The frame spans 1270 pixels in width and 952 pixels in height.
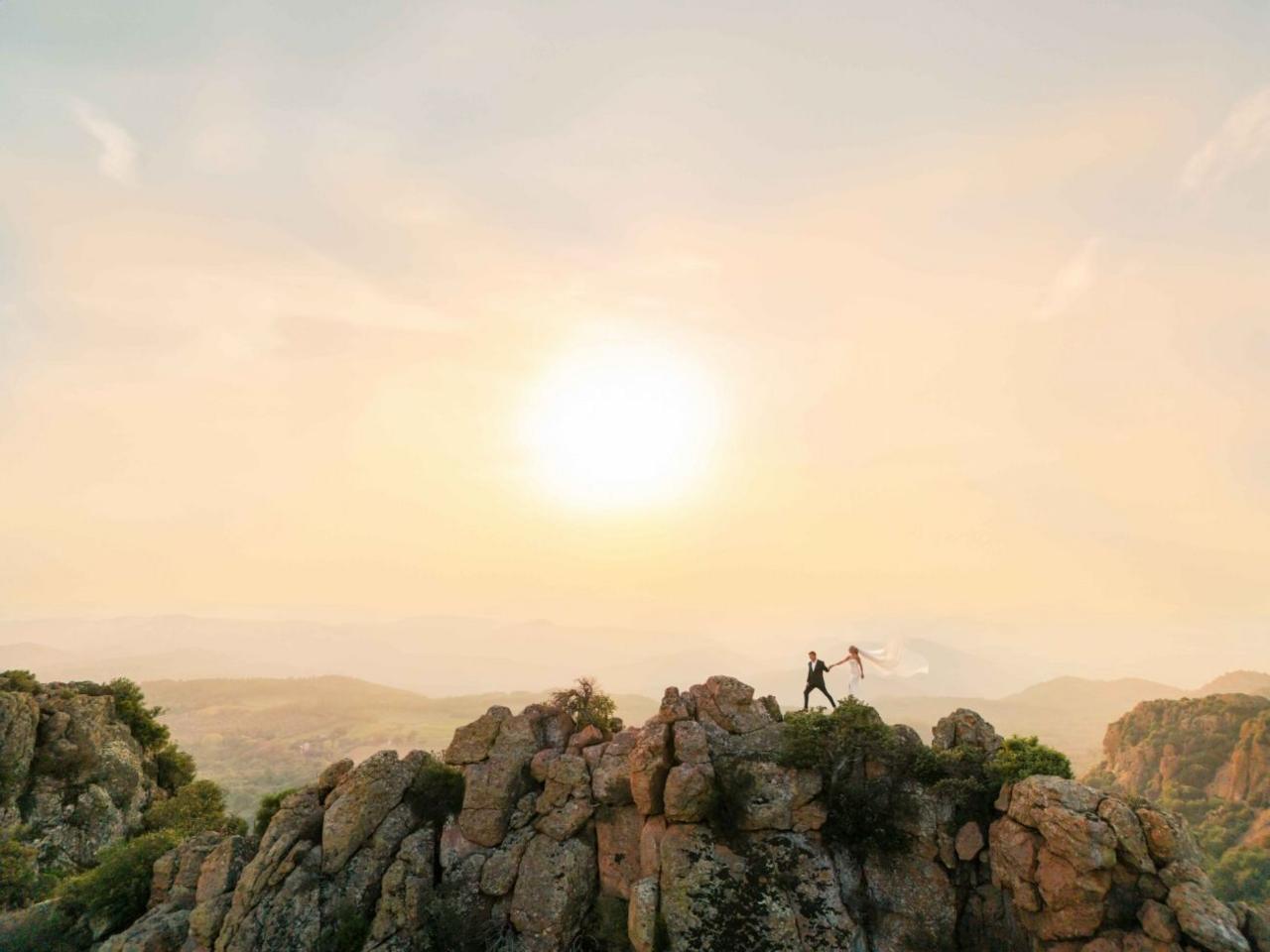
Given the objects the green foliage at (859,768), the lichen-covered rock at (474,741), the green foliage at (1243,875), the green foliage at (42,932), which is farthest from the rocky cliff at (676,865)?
the green foliage at (1243,875)

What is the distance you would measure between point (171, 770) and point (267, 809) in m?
28.4

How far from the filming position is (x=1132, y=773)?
130 metres

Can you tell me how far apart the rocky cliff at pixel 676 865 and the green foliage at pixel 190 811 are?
16.5 meters

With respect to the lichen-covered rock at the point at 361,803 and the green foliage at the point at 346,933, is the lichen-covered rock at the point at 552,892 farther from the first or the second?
the lichen-covered rock at the point at 361,803

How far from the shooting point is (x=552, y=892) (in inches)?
1096

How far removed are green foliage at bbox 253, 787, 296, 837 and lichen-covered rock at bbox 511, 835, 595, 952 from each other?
13.7m

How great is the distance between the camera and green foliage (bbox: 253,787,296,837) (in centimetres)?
3300

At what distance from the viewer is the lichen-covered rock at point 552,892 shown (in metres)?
27.2

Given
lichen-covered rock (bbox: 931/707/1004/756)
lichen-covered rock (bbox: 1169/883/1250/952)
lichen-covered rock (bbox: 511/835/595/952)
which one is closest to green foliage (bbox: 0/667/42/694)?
lichen-covered rock (bbox: 511/835/595/952)

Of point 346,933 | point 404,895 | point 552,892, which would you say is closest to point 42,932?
point 346,933

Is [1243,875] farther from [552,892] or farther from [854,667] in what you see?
[552,892]

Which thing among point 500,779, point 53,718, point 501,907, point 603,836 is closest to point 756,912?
point 603,836

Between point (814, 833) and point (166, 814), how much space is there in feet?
155

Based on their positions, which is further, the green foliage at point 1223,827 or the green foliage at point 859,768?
the green foliage at point 1223,827
